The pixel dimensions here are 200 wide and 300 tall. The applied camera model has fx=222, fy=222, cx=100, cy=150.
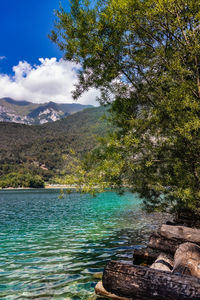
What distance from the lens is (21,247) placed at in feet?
52.2

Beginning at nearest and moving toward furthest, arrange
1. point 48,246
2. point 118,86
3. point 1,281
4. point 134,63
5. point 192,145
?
point 1,281 → point 192,145 → point 134,63 → point 118,86 → point 48,246

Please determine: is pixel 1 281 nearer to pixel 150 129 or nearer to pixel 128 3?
pixel 150 129

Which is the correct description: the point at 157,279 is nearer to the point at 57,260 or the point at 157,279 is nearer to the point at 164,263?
the point at 164,263

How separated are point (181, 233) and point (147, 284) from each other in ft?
17.0

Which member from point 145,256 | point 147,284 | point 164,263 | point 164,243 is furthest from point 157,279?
point 145,256

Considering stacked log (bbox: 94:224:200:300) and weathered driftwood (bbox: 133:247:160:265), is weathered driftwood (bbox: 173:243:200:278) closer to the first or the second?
stacked log (bbox: 94:224:200:300)

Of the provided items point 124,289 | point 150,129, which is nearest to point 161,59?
point 150,129

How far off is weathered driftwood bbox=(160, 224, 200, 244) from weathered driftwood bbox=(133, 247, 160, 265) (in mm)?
1805

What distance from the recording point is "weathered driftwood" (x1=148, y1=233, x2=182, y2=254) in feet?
32.2

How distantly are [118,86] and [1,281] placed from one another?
12.5 metres

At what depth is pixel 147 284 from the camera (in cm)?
534

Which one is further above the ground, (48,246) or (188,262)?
(188,262)

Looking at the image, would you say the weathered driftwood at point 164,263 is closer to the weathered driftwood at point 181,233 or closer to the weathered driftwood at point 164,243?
the weathered driftwood at point 164,243

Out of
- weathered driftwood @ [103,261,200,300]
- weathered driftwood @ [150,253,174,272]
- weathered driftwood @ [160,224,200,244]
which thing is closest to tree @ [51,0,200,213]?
weathered driftwood @ [160,224,200,244]
